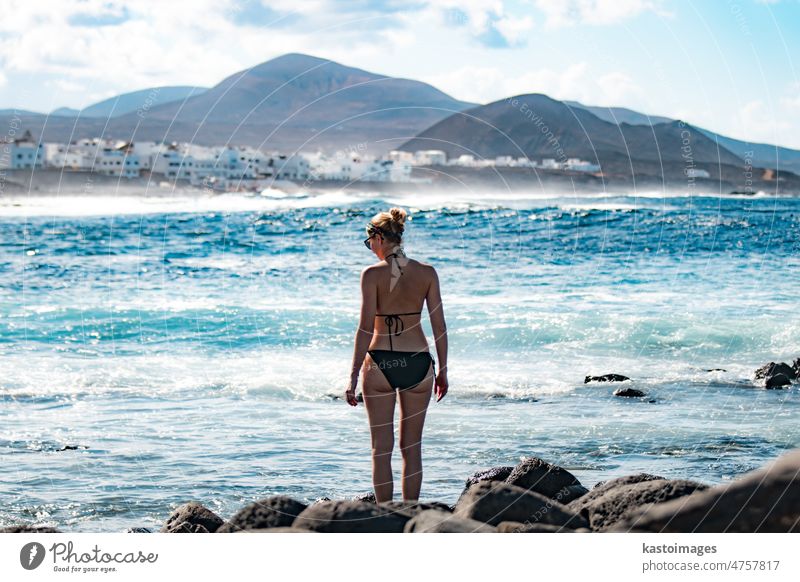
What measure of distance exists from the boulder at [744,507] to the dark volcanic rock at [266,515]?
7.66 feet

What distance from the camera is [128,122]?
13850 centimetres

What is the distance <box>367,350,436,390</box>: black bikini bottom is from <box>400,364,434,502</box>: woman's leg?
0.19ft

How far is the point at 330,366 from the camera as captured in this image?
1658cm

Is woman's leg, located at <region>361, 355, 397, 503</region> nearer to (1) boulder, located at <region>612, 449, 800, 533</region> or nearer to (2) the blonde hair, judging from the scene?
(2) the blonde hair

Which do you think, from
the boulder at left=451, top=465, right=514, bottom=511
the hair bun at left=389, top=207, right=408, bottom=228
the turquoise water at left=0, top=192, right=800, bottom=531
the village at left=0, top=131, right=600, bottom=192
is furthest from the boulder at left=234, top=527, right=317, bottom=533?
the village at left=0, top=131, right=600, bottom=192

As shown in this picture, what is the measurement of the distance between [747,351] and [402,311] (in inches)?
512

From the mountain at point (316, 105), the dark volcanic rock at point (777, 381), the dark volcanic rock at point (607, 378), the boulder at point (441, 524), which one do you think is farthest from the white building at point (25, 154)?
the boulder at point (441, 524)

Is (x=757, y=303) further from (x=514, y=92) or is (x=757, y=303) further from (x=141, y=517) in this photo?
(x=141, y=517)

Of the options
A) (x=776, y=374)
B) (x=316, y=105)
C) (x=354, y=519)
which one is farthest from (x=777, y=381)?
(x=316, y=105)

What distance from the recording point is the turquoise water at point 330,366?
991 centimetres

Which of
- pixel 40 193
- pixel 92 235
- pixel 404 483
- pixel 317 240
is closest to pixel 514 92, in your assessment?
pixel 404 483

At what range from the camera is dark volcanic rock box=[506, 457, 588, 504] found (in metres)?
8.36

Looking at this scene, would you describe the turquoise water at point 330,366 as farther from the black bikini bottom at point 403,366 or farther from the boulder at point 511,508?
the black bikini bottom at point 403,366
